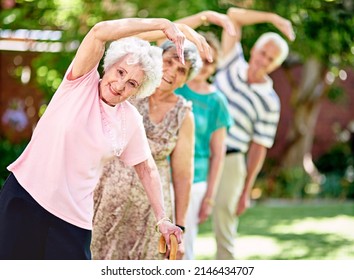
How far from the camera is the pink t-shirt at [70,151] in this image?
3865mm

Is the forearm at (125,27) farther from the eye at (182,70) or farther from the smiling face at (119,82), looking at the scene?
the eye at (182,70)

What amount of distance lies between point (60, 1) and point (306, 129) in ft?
25.3

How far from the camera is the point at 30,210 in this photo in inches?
152

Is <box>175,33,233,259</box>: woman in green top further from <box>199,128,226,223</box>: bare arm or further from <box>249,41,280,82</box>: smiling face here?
<box>249,41,280,82</box>: smiling face

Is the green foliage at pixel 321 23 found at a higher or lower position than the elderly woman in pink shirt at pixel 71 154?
lower

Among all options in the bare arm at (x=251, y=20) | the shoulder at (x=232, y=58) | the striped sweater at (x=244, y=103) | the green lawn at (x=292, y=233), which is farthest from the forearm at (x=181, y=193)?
the green lawn at (x=292, y=233)

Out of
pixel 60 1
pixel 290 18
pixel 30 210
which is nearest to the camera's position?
pixel 30 210

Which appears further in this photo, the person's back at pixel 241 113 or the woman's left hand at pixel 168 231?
the person's back at pixel 241 113

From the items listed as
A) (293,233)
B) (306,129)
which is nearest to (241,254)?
(293,233)

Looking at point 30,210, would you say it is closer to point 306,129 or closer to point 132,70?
point 132,70

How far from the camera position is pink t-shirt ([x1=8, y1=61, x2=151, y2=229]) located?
3.87m

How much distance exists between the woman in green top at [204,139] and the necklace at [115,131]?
1792 mm

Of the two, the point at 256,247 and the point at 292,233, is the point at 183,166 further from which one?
the point at 292,233

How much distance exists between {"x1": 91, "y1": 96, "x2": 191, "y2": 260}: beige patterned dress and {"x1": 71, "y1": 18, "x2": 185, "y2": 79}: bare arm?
93 centimetres
